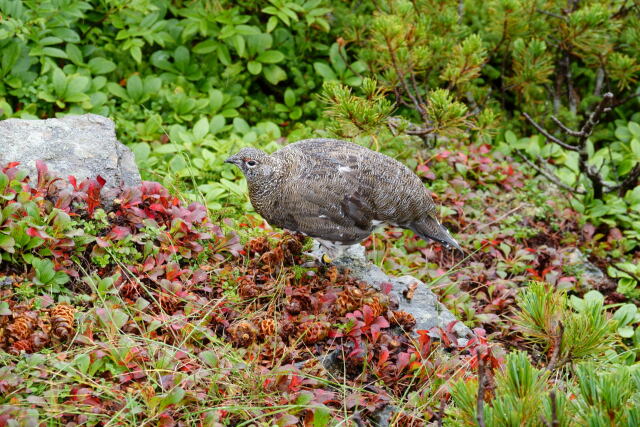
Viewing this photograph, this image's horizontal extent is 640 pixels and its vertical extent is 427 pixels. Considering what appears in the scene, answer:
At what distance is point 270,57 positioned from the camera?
6434 millimetres

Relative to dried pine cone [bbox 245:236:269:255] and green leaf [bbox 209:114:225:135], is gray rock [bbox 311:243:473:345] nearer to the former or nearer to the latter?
dried pine cone [bbox 245:236:269:255]

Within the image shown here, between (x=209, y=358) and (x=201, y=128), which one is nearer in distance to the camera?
(x=209, y=358)

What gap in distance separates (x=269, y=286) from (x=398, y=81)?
7.96 feet

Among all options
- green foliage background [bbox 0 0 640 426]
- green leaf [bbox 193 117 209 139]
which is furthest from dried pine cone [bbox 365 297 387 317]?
green leaf [bbox 193 117 209 139]

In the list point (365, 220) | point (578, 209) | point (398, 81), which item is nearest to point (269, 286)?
point (365, 220)

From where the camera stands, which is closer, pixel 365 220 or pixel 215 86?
pixel 365 220

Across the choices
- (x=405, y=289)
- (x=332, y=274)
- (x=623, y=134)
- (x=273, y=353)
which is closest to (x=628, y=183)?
(x=623, y=134)

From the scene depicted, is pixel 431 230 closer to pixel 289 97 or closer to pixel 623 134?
pixel 289 97

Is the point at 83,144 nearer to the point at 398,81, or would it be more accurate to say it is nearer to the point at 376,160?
the point at 376,160

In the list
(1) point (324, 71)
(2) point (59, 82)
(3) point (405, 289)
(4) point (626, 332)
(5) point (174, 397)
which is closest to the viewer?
(5) point (174, 397)

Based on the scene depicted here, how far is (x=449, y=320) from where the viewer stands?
13.2 feet

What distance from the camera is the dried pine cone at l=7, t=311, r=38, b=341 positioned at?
123 inches

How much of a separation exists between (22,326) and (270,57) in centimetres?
396

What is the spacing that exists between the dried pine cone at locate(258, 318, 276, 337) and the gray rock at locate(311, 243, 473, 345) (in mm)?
776
